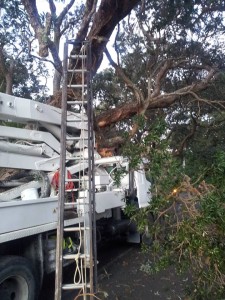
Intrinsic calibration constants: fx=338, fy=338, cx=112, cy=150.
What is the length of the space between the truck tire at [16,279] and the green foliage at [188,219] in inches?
53.8

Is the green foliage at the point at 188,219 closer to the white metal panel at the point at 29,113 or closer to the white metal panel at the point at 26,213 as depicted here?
the white metal panel at the point at 26,213

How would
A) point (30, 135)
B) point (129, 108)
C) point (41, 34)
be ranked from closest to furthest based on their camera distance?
point (30, 135), point (41, 34), point (129, 108)

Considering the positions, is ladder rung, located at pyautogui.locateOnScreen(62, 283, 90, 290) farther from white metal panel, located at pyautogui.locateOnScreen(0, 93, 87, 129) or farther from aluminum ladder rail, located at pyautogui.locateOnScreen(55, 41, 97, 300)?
white metal panel, located at pyautogui.locateOnScreen(0, 93, 87, 129)

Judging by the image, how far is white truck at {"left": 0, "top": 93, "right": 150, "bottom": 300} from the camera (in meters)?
3.64

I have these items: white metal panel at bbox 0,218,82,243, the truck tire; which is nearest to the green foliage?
white metal panel at bbox 0,218,82,243

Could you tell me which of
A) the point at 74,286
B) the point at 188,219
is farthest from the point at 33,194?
the point at 188,219

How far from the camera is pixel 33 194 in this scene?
4.38 metres

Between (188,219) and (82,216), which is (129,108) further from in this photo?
(188,219)

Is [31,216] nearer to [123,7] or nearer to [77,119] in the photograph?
[77,119]

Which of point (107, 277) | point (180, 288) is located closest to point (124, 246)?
point (107, 277)

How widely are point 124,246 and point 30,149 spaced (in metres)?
4.00

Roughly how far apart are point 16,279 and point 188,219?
1999mm

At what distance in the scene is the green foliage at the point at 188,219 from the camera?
11.3 feet

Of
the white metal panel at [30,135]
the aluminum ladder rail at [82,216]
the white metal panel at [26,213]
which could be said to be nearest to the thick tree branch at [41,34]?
the aluminum ladder rail at [82,216]
